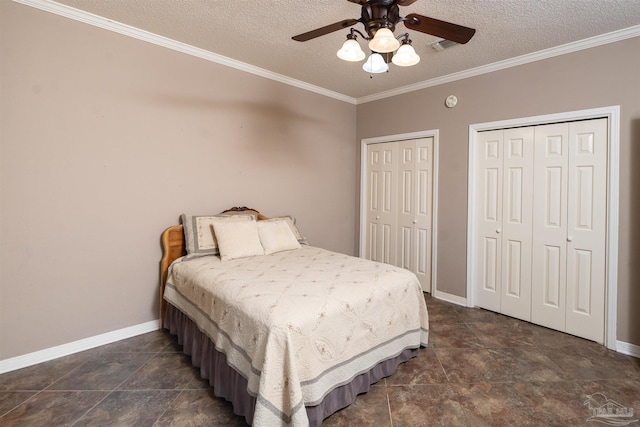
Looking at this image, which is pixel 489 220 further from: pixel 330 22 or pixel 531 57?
pixel 330 22

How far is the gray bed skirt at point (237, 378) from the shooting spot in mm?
1597

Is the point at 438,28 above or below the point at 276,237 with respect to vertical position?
above

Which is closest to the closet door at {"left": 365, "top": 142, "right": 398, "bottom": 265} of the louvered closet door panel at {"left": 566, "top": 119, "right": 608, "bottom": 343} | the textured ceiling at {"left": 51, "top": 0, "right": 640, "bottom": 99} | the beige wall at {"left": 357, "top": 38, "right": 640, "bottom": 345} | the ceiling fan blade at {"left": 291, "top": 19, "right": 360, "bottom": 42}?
the beige wall at {"left": 357, "top": 38, "right": 640, "bottom": 345}

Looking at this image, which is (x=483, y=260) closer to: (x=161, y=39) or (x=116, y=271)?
(x=116, y=271)

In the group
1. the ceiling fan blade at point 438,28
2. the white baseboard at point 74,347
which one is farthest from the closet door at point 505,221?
the white baseboard at point 74,347

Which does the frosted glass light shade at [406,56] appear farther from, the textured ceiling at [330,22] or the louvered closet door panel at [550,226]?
the louvered closet door panel at [550,226]

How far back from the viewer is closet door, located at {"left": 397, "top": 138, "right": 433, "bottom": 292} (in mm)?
3717

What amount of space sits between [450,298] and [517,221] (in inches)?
44.6

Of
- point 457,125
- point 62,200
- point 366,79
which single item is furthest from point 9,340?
point 457,125

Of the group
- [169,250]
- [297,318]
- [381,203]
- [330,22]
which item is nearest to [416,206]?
[381,203]

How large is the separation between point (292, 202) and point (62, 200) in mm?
2204

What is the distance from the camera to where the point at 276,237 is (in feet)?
9.72

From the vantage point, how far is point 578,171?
2646 millimetres

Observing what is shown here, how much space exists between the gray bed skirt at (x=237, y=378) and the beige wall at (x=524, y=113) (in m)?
1.73
